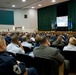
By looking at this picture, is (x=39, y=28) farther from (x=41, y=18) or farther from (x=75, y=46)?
(x=75, y=46)

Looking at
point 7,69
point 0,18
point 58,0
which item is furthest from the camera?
point 0,18

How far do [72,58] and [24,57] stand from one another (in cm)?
139

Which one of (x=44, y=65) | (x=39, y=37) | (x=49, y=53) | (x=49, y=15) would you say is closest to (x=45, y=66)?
(x=44, y=65)

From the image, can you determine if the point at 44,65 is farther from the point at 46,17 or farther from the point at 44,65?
the point at 46,17

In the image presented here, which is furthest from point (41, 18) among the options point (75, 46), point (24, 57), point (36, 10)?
point (24, 57)

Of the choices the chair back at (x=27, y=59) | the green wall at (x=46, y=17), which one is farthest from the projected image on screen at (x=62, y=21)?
the chair back at (x=27, y=59)

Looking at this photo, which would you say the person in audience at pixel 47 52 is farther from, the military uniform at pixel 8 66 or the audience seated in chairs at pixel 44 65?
the military uniform at pixel 8 66

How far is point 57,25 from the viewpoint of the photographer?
1650 cm

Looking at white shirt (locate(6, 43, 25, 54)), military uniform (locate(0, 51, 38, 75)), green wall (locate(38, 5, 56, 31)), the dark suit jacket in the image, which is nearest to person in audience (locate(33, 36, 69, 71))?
the dark suit jacket

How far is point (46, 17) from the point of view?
18641 mm

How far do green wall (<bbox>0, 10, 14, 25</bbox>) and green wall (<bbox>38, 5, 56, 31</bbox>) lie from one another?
344 centimetres

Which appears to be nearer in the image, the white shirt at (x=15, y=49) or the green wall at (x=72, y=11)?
the white shirt at (x=15, y=49)

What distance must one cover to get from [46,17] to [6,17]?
478 cm

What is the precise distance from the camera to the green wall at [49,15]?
14789 millimetres
